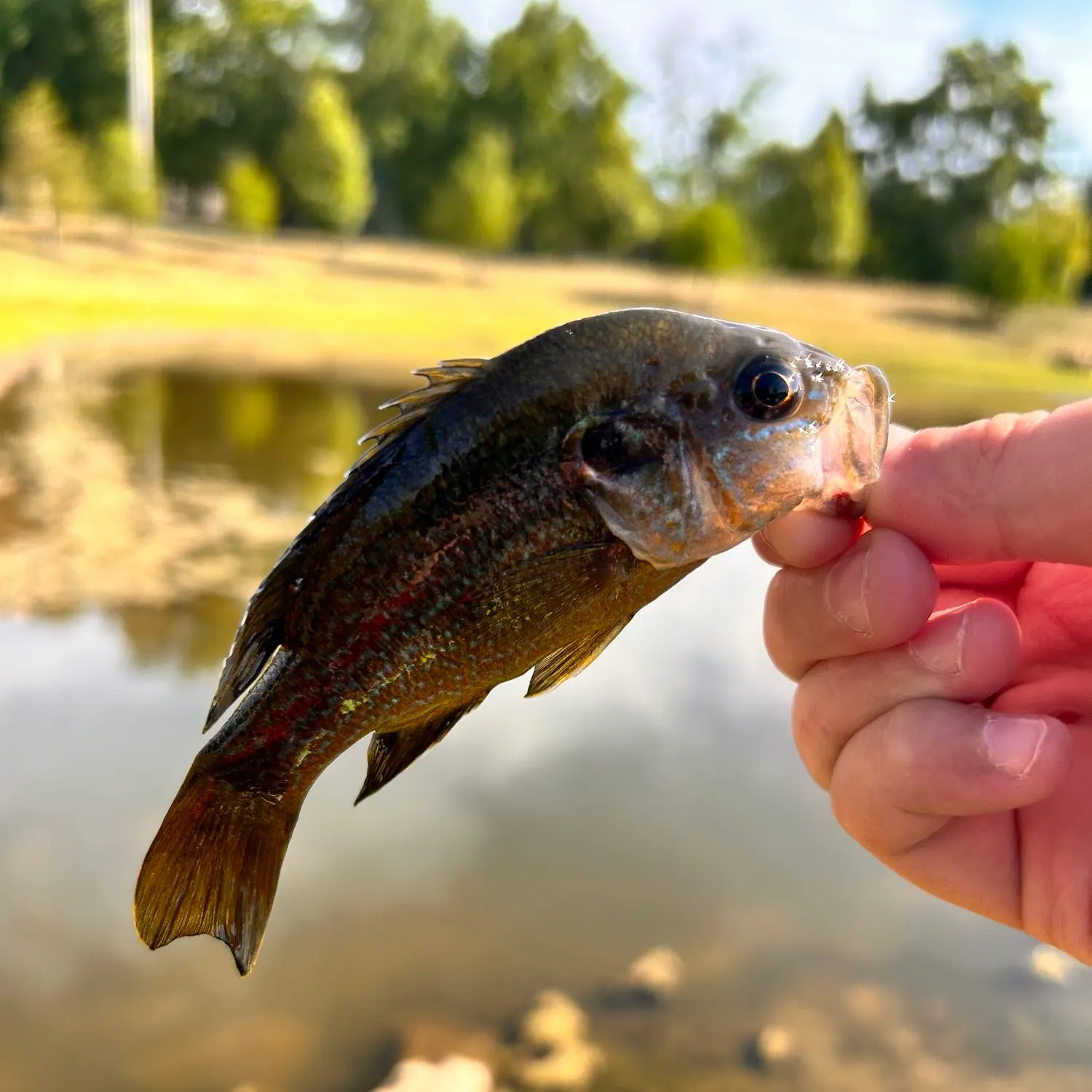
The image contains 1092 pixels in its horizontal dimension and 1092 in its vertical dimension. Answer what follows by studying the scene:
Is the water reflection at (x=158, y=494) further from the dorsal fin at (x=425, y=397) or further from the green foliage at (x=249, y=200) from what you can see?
the green foliage at (x=249, y=200)

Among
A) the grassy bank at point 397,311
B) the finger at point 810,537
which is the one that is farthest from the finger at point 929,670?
the grassy bank at point 397,311

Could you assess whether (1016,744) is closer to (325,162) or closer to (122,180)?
(122,180)

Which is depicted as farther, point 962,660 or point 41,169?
point 41,169

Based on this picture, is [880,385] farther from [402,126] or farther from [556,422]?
[402,126]

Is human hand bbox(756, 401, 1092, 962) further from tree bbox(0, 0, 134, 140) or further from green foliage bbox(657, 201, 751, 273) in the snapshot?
tree bbox(0, 0, 134, 140)

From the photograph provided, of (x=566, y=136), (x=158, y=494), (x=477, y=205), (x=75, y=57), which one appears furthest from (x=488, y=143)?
(x=158, y=494)

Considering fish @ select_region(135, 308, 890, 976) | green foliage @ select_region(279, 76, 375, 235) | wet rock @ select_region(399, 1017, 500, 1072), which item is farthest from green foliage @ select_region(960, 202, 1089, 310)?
fish @ select_region(135, 308, 890, 976)

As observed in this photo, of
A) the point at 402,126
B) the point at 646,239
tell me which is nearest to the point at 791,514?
the point at 646,239
